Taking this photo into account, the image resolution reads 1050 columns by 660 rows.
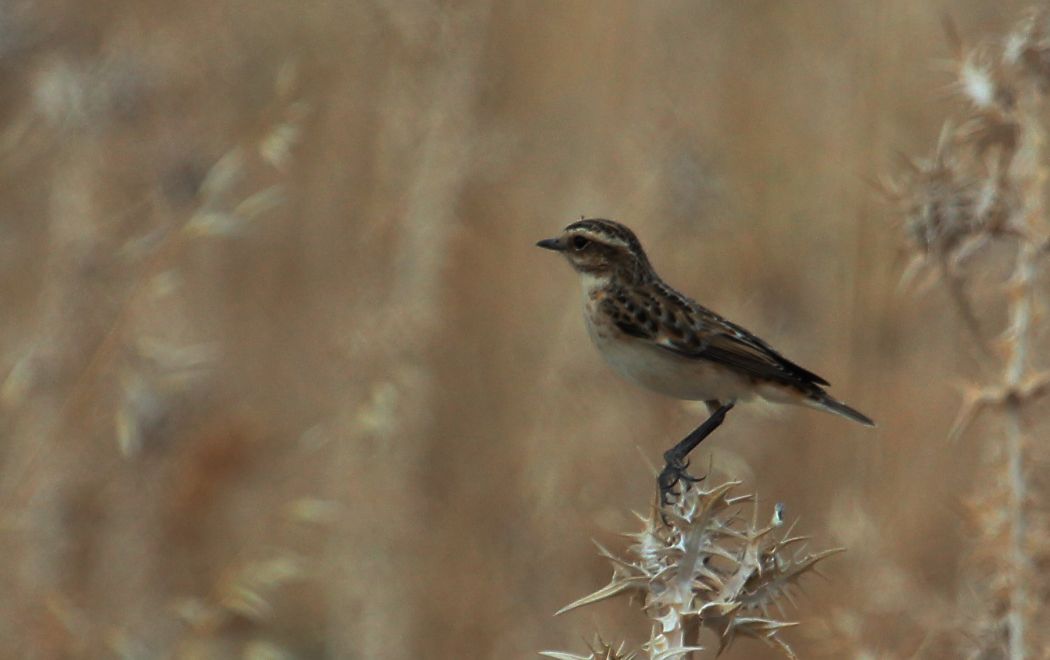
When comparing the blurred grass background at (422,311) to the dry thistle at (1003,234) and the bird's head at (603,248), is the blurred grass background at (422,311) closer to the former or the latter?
the dry thistle at (1003,234)

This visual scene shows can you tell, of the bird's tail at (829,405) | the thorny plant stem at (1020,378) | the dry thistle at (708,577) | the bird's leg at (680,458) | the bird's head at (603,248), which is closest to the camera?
the dry thistle at (708,577)

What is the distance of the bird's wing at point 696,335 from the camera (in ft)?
17.2

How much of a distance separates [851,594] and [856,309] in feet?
5.74

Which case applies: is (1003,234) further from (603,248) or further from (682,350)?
(603,248)

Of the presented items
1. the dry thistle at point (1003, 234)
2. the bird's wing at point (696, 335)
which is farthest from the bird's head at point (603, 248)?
the dry thistle at point (1003, 234)

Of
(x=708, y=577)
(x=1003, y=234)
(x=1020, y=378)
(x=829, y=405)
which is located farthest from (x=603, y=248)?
(x=708, y=577)

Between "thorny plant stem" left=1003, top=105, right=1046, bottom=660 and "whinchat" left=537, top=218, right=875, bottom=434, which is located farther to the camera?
"whinchat" left=537, top=218, right=875, bottom=434

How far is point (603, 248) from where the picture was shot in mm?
5680

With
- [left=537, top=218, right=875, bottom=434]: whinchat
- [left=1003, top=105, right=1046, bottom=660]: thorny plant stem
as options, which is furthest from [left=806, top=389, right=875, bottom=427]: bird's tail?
[left=1003, top=105, right=1046, bottom=660]: thorny plant stem

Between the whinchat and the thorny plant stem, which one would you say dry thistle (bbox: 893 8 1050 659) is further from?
the whinchat

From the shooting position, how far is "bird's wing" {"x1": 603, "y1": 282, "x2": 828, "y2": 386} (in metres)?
5.25

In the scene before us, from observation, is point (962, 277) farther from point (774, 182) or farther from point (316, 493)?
point (774, 182)

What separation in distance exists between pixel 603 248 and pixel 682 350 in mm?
645

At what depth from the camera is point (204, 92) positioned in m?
7.65
